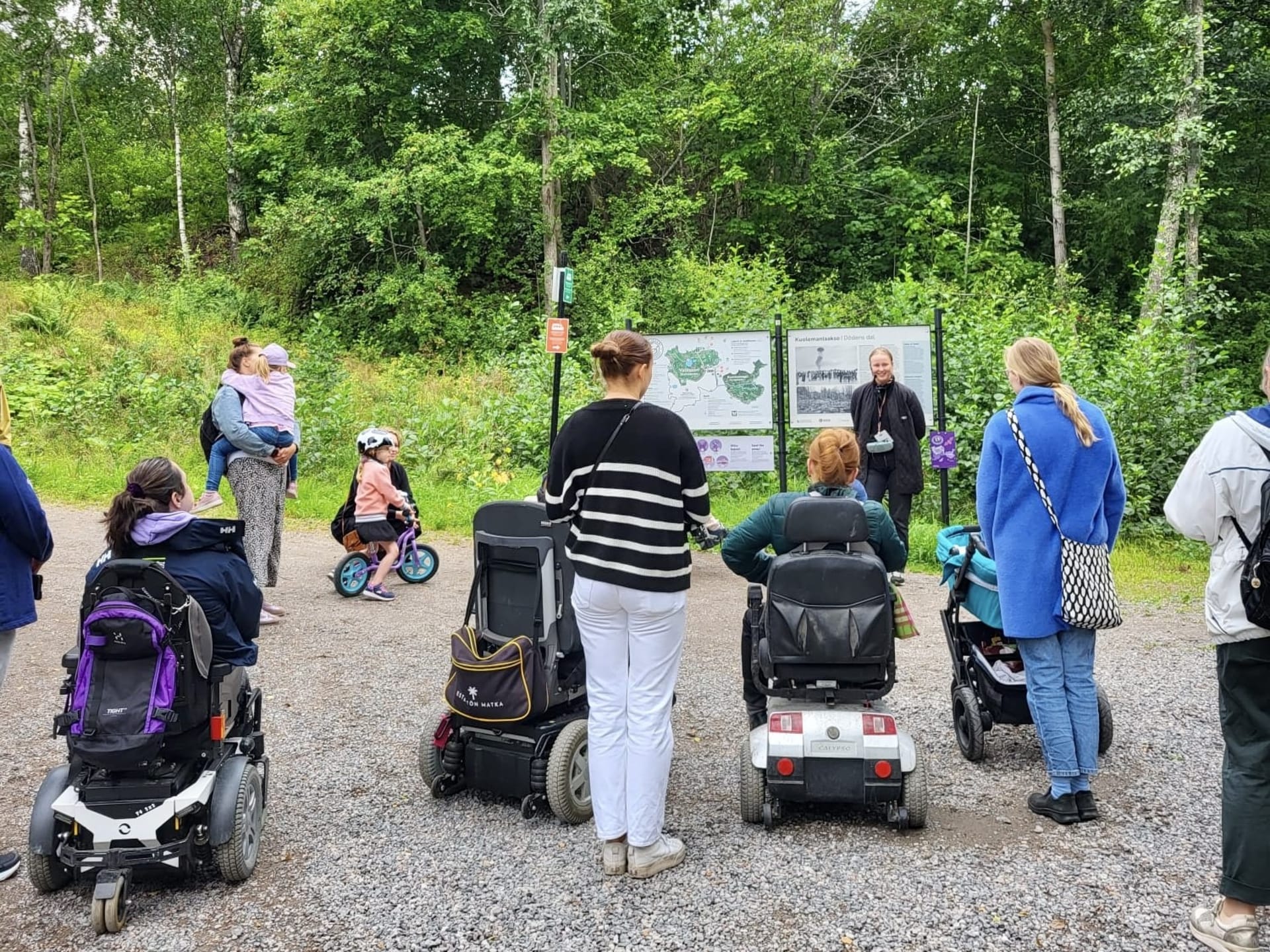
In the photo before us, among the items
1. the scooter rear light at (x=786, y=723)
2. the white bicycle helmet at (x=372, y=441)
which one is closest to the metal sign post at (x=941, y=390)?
the white bicycle helmet at (x=372, y=441)

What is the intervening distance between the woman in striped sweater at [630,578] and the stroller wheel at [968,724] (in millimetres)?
1694

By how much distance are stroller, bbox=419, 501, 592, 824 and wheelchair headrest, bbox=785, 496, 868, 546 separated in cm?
97

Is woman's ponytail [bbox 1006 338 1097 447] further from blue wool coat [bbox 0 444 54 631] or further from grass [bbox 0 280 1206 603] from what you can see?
grass [bbox 0 280 1206 603]

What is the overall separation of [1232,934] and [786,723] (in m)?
1.53

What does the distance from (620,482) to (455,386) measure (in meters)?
14.4

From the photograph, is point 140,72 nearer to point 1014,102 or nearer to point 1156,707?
point 1014,102

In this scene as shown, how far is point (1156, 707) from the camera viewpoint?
207 inches

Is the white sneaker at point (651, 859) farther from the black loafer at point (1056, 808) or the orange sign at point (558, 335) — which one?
the orange sign at point (558, 335)

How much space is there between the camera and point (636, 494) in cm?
335

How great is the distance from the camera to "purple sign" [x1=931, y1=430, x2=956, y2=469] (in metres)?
8.98

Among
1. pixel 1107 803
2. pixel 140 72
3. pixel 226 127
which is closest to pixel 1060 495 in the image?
pixel 1107 803

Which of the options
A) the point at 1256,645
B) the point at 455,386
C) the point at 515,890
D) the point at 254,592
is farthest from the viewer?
the point at 455,386

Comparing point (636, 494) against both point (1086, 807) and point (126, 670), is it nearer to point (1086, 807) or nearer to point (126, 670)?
point (126, 670)

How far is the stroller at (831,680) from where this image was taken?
3.67m
